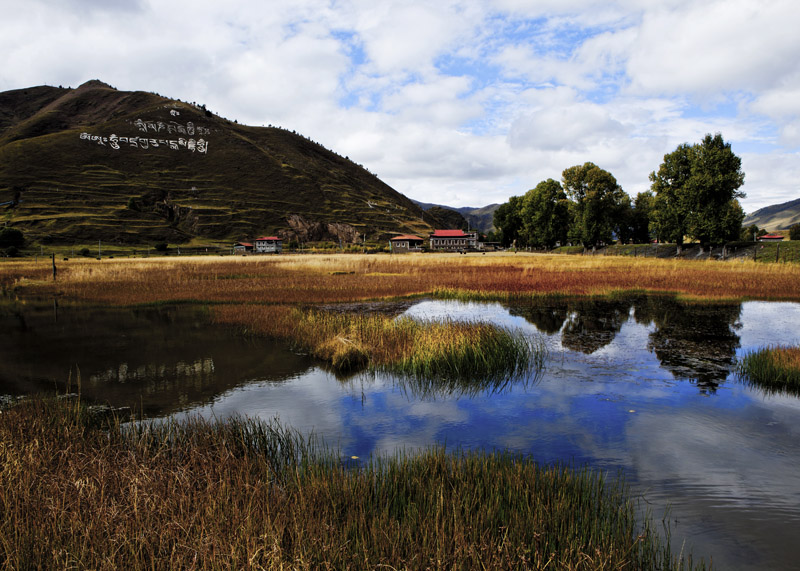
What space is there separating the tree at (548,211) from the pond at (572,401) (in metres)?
81.8

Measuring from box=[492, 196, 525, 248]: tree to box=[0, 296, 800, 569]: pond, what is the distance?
108 metres

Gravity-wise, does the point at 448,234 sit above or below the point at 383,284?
above

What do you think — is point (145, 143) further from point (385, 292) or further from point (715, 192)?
point (715, 192)

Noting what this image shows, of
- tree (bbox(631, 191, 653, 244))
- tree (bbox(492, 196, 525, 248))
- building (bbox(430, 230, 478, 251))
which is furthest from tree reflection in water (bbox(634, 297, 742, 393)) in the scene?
building (bbox(430, 230, 478, 251))

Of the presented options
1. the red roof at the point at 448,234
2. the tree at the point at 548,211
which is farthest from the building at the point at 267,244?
the tree at the point at 548,211

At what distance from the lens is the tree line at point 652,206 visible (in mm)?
57125

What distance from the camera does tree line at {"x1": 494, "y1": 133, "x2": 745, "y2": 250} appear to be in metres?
57.1

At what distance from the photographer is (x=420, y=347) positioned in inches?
521

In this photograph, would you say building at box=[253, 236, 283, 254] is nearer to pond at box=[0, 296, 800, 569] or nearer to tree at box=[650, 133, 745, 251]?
tree at box=[650, 133, 745, 251]

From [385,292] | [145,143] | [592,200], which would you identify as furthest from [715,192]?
[145,143]

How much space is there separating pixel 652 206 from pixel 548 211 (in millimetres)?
27621

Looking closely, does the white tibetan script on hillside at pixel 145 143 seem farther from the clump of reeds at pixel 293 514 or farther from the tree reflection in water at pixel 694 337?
the clump of reeds at pixel 293 514

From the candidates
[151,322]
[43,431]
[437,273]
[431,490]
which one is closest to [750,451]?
[431,490]

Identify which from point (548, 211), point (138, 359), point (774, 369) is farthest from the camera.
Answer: point (548, 211)
